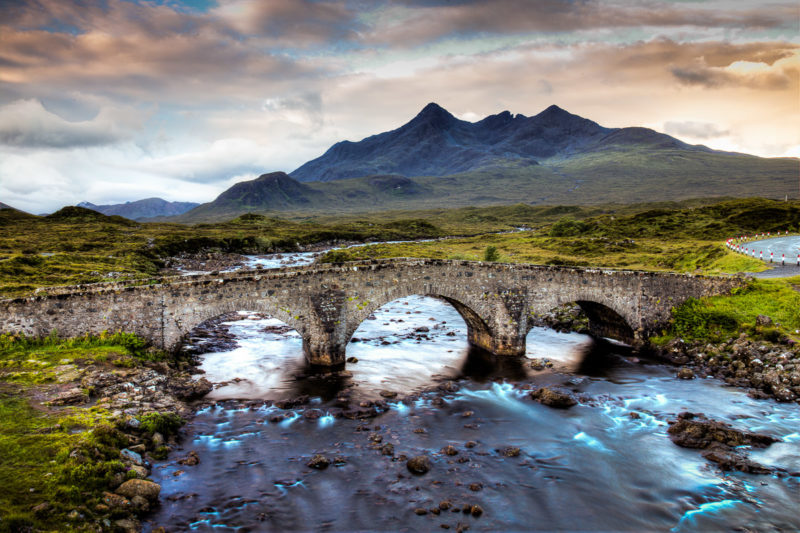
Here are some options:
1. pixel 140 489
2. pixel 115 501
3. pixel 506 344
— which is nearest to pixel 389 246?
pixel 506 344

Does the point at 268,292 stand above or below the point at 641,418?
above

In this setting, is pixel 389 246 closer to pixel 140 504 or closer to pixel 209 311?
pixel 209 311

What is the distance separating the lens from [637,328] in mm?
27688

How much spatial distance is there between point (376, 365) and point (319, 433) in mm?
7874

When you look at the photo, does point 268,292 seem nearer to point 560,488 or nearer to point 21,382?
point 21,382

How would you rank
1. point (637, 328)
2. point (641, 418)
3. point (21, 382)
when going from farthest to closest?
point (637, 328)
point (641, 418)
point (21, 382)

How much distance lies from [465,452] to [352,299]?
9.47 m

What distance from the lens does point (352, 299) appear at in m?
22.7

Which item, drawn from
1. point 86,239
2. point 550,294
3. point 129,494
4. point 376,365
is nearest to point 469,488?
point 129,494

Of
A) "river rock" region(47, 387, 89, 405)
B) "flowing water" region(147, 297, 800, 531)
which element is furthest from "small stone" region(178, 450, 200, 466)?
"river rock" region(47, 387, 89, 405)

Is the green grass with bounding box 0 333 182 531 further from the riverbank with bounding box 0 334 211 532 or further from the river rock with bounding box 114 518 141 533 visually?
the river rock with bounding box 114 518 141 533

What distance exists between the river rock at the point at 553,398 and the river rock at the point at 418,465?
315 inches

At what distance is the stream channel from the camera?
12898mm

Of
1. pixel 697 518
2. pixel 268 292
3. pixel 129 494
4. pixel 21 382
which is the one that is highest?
pixel 268 292
